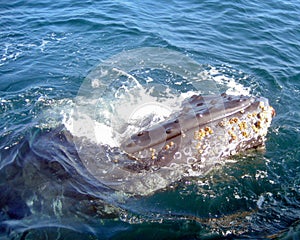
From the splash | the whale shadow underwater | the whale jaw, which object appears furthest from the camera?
the splash

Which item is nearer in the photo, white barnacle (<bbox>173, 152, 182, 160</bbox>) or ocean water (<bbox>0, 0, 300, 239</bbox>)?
ocean water (<bbox>0, 0, 300, 239</bbox>)

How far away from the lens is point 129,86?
36.2 ft

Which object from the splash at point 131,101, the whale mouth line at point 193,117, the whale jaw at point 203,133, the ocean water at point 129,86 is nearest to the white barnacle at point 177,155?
the whale jaw at point 203,133

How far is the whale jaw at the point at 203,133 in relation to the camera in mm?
6285

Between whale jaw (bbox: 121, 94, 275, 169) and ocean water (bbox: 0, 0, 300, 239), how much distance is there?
20.9 inches

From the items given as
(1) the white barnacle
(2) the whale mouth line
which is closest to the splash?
(1) the white barnacle

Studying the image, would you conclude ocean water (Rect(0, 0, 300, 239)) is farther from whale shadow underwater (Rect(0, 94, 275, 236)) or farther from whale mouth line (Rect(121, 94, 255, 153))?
whale mouth line (Rect(121, 94, 255, 153))

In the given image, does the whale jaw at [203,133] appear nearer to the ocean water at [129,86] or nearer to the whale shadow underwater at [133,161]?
the whale shadow underwater at [133,161]

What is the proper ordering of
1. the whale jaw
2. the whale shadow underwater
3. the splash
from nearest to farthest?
1. the whale shadow underwater
2. the whale jaw
3. the splash

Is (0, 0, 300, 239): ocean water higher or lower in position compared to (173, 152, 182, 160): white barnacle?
lower

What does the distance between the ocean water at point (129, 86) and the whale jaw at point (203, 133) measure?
0.53 m

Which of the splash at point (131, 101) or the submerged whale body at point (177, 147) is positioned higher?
the submerged whale body at point (177, 147)

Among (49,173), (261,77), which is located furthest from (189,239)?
(261,77)

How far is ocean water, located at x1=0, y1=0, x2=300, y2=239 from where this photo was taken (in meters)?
6.11
